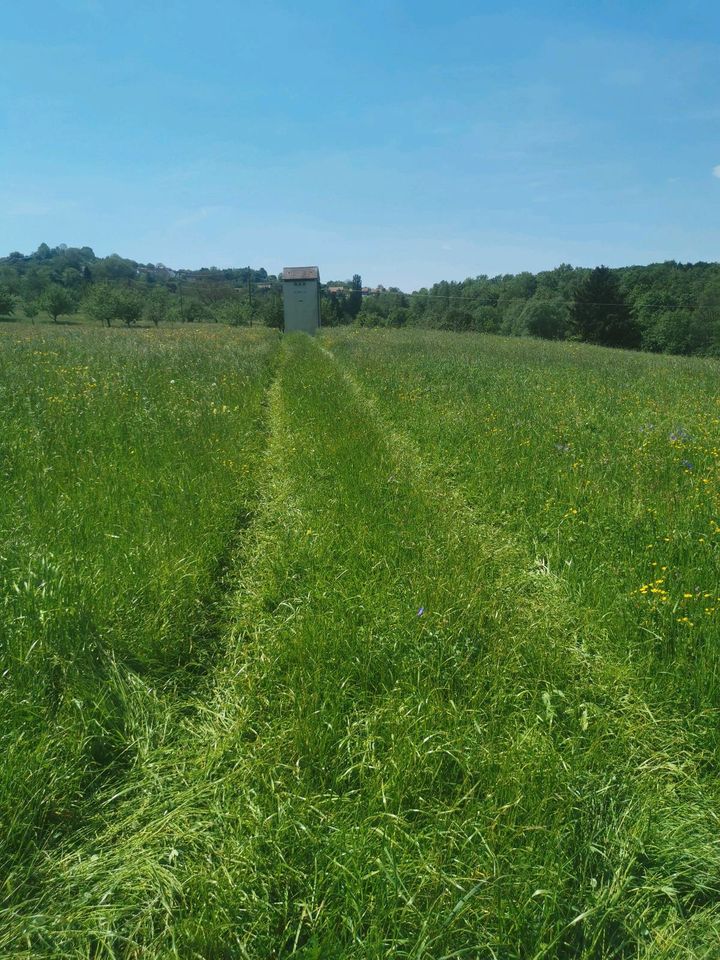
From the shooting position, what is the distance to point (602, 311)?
64.2 metres

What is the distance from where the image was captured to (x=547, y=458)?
7016mm

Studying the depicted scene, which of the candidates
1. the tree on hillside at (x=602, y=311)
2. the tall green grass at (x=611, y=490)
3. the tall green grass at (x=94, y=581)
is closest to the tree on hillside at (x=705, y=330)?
the tree on hillside at (x=602, y=311)

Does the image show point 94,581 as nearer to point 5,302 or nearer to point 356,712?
point 356,712

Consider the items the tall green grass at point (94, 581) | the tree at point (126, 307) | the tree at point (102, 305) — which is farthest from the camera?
the tree at point (126, 307)

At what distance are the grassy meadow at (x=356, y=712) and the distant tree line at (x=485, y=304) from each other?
67.4 meters

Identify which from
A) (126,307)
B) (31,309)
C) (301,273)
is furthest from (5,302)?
(301,273)

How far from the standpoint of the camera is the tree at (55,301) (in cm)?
7062

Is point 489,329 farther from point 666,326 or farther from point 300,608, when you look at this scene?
point 300,608

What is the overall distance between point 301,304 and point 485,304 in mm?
62155

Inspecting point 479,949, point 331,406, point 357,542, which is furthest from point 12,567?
point 331,406

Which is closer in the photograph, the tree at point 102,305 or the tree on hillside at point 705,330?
the tree at point 102,305

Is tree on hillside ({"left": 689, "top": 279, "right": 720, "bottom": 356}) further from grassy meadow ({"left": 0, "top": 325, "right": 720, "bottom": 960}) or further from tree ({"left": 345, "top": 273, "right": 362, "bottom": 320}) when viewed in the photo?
grassy meadow ({"left": 0, "top": 325, "right": 720, "bottom": 960})

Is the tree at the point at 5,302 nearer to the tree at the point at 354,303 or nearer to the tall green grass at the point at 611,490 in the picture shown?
the tree at the point at 354,303

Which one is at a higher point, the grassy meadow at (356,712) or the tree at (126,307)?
the tree at (126,307)
